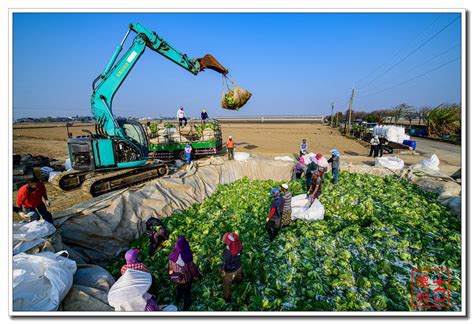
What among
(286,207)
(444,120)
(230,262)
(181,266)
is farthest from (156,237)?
(444,120)

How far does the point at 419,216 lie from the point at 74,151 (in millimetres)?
10974

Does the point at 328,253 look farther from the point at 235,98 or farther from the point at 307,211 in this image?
the point at 235,98

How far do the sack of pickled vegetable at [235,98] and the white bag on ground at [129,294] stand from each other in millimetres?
7687

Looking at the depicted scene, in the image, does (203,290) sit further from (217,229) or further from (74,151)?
(74,151)

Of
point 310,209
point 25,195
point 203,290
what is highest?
point 25,195

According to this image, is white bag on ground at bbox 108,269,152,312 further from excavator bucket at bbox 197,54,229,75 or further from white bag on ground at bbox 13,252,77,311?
excavator bucket at bbox 197,54,229,75

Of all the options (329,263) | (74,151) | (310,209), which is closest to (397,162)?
(310,209)

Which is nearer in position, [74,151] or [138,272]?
[138,272]

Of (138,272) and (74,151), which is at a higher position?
(74,151)

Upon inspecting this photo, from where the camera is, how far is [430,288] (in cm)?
394

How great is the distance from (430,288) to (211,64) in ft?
32.3

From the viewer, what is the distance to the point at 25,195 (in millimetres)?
5152

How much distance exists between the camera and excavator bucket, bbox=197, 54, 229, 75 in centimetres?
976
